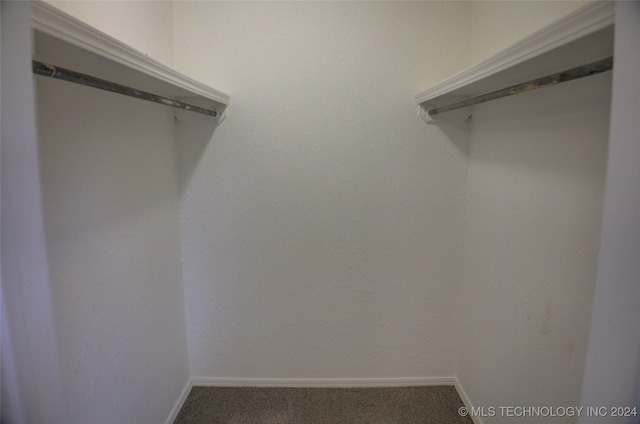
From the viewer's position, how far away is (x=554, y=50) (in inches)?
28.5

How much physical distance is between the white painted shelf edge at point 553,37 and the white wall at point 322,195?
0.64 meters

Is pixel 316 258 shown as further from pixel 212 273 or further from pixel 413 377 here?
pixel 413 377

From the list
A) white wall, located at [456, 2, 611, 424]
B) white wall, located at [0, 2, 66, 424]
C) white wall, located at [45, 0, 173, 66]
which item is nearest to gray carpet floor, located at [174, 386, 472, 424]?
white wall, located at [456, 2, 611, 424]

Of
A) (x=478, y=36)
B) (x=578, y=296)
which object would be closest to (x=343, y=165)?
(x=478, y=36)

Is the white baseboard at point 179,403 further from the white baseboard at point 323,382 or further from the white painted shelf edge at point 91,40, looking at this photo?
the white painted shelf edge at point 91,40

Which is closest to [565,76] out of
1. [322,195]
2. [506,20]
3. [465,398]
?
[506,20]

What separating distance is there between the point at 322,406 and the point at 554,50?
1.82 metres

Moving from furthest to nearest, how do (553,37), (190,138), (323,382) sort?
1. (323,382)
2. (190,138)
3. (553,37)

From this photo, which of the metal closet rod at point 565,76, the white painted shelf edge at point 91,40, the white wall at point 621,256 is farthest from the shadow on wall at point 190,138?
the white wall at point 621,256

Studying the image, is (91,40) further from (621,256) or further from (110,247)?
(621,256)

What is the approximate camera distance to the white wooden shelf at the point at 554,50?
24.5 inches

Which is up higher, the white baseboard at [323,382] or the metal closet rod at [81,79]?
the metal closet rod at [81,79]

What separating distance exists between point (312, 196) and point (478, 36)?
1.14m

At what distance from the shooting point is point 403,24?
5.17ft
